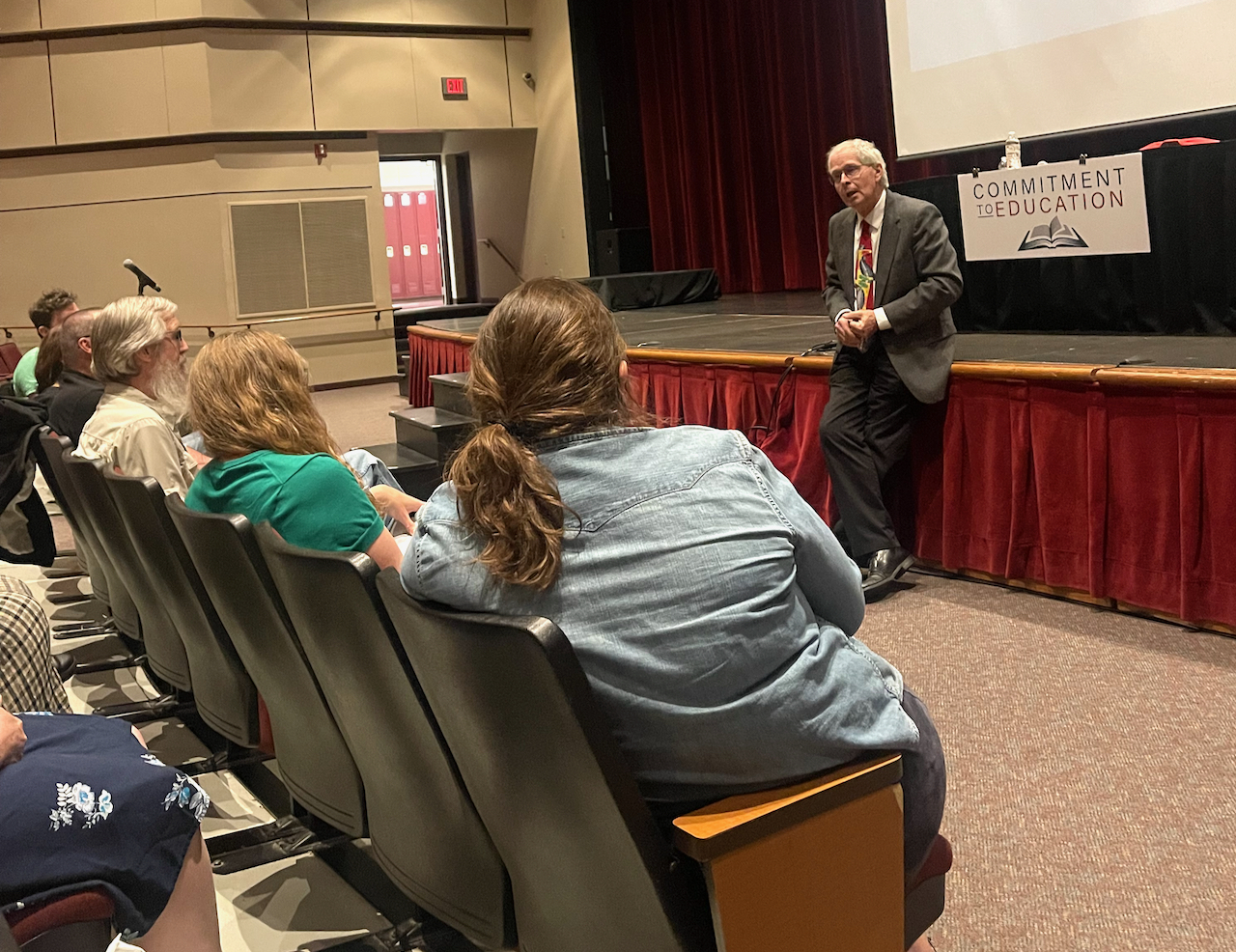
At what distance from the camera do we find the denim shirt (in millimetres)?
1187

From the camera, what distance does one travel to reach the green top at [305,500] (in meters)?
2.03

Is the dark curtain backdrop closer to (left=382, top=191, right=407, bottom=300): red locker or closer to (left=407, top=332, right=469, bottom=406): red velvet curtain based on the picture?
(left=382, top=191, right=407, bottom=300): red locker

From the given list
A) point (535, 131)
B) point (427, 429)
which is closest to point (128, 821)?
point (427, 429)

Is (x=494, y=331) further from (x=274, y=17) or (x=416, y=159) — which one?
(x=416, y=159)

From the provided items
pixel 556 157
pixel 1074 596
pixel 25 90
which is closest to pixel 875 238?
pixel 1074 596

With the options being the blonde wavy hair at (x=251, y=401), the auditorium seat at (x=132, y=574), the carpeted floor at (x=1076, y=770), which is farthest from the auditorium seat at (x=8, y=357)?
the carpeted floor at (x=1076, y=770)

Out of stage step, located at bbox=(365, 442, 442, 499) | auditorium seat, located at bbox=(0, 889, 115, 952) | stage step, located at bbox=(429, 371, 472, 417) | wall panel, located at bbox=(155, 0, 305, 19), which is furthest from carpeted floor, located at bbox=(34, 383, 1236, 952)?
wall panel, located at bbox=(155, 0, 305, 19)

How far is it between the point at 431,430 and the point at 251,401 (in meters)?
3.26

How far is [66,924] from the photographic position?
4.32 ft

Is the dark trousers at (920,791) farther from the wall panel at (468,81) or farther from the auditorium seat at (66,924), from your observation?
the wall panel at (468,81)

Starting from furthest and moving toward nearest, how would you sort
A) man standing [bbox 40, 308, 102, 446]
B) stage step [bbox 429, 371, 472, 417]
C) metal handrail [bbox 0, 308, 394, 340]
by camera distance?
metal handrail [bbox 0, 308, 394, 340], stage step [bbox 429, 371, 472, 417], man standing [bbox 40, 308, 102, 446]

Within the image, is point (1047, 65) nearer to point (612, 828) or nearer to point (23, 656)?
point (23, 656)

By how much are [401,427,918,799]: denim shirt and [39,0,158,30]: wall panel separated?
973 cm

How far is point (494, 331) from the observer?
1.29 meters
